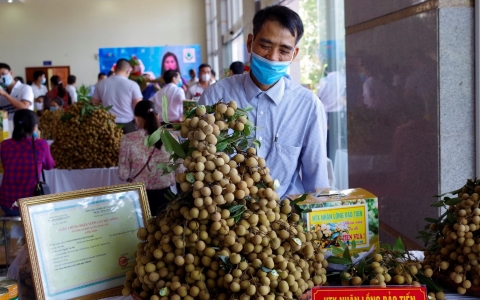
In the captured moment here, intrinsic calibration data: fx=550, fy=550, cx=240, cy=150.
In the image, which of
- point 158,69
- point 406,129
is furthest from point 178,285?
point 158,69

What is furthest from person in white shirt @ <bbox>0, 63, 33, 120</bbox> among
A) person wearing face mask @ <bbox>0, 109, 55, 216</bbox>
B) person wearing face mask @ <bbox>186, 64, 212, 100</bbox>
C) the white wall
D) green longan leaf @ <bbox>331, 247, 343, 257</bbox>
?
the white wall

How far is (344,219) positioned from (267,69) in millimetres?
741

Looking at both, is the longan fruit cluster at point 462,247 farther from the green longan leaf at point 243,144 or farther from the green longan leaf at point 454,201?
the green longan leaf at point 243,144

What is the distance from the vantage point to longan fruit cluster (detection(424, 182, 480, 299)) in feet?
4.66

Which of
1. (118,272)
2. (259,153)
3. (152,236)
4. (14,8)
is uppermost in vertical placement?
(14,8)

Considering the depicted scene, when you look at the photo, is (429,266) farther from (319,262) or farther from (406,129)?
(406,129)

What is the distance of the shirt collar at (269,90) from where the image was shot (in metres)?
2.15

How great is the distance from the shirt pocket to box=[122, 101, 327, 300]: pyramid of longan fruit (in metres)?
0.68

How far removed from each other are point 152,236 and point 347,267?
528 millimetres

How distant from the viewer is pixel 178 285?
4.13ft

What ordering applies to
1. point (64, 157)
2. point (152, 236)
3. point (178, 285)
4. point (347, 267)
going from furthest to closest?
point (64, 157) < point (347, 267) < point (152, 236) < point (178, 285)

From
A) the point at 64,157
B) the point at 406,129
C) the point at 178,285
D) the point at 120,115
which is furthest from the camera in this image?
the point at 120,115

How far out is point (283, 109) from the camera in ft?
7.06

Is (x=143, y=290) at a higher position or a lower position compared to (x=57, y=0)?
lower
